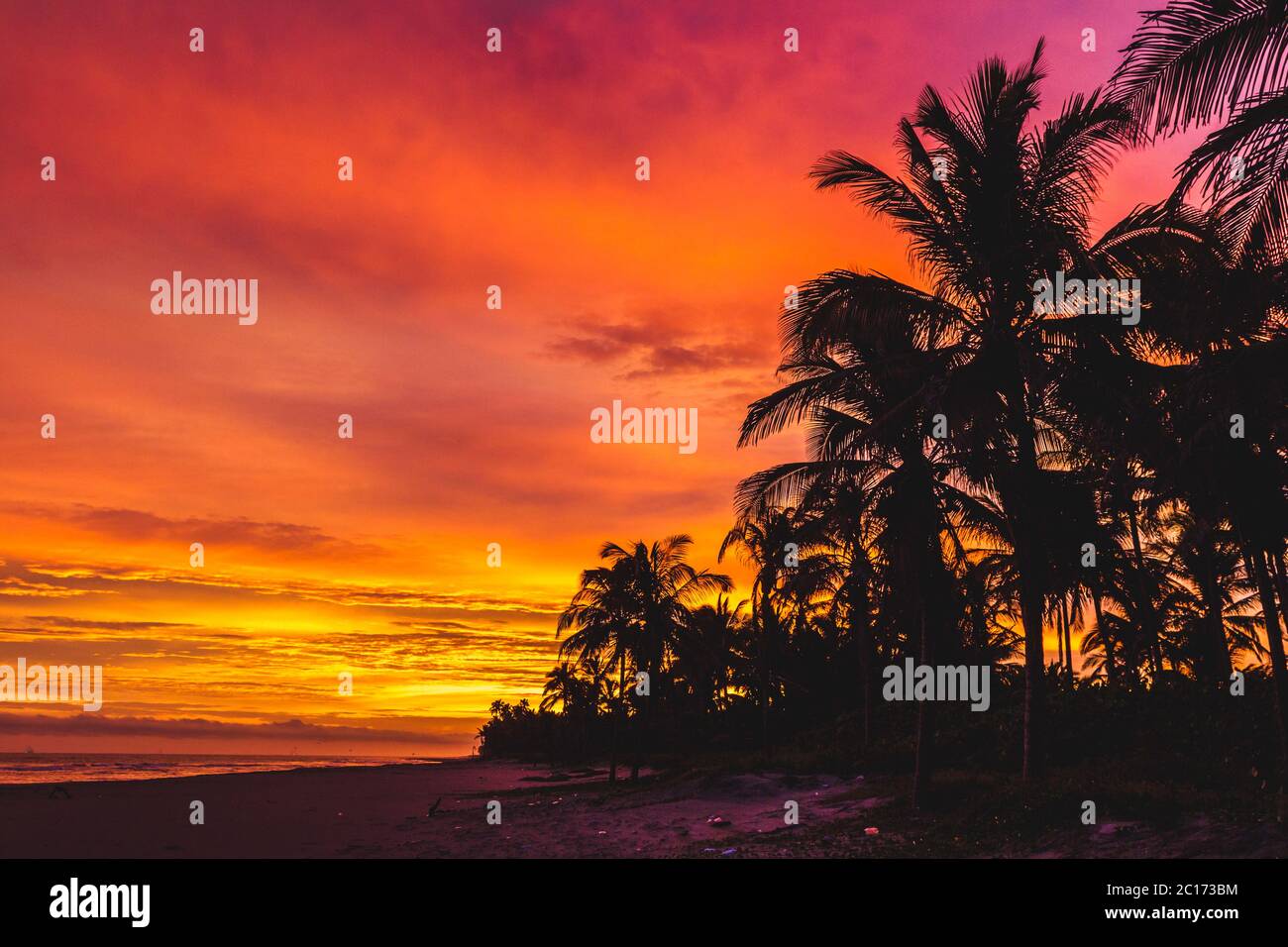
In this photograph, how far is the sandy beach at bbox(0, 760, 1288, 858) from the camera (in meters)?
13.4

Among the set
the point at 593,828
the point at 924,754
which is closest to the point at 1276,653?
the point at 924,754

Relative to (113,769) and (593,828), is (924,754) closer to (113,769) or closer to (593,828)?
(593,828)

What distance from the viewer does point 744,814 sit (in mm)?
21219

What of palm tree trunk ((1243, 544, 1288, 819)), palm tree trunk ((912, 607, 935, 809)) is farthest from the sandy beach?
palm tree trunk ((1243, 544, 1288, 819))

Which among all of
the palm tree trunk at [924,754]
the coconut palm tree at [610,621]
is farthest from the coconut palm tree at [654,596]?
the palm tree trunk at [924,754]

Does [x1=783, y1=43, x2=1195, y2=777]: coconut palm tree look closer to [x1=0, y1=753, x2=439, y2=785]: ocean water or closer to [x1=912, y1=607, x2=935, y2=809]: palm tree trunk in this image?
[x1=912, y1=607, x2=935, y2=809]: palm tree trunk

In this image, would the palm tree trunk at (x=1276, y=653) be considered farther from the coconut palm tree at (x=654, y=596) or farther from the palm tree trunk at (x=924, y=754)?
the coconut palm tree at (x=654, y=596)

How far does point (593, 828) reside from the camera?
70.1 ft

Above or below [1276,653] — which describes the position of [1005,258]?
above
